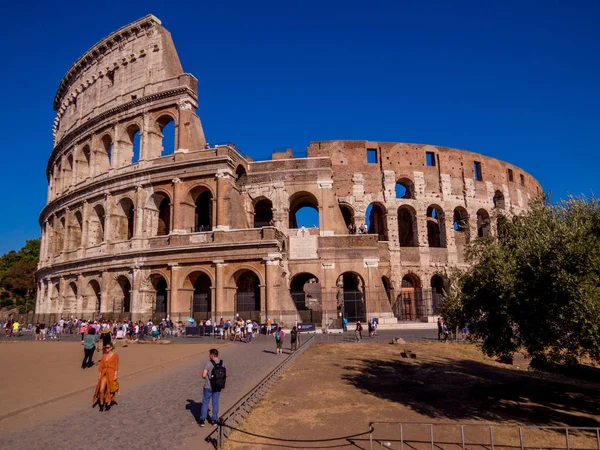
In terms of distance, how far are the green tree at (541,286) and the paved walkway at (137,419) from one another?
233 inches

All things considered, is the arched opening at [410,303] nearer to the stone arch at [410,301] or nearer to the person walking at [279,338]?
the stone arch at [410,301]

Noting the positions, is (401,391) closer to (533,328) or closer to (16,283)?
(533,328)

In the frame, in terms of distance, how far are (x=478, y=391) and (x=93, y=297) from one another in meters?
26.0

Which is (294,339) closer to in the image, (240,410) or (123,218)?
(240,410)

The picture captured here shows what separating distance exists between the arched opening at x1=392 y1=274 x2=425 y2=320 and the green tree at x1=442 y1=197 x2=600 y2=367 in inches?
675

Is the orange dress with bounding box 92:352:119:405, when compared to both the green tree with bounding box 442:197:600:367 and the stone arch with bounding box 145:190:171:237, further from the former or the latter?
the stone arch with bounding box 145:190:171:237

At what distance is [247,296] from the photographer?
81.5ft

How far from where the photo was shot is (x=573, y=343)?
7719 millimetres

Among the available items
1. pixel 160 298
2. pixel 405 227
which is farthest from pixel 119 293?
pixel 405 227

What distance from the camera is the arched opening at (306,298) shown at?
25125 mm

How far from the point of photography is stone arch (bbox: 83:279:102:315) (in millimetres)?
28297

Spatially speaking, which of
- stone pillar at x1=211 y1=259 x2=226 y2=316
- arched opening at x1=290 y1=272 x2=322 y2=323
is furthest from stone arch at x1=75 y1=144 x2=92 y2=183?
arched opening at x1=290 y1=272 x2=322 y2=323

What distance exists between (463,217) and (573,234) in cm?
2653

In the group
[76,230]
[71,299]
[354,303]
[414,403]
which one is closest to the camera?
[414,403]
